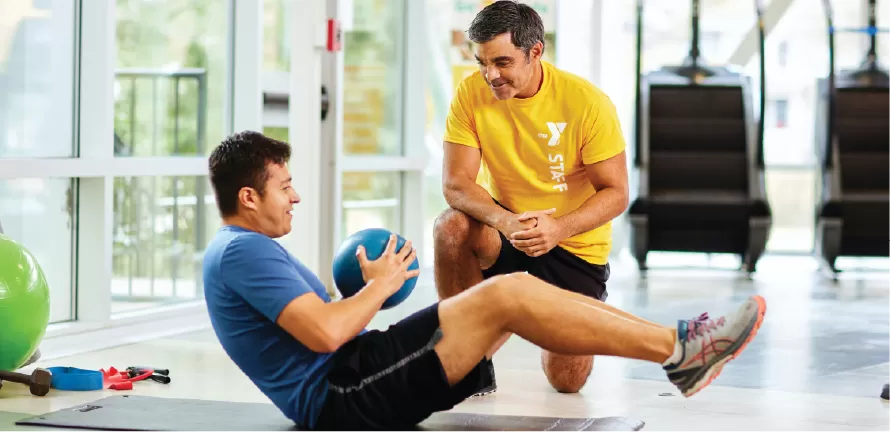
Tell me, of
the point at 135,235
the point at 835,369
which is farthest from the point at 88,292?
the point at 835,369

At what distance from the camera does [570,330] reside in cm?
281

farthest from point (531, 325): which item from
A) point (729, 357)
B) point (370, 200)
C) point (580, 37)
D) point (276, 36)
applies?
point (580, 37)

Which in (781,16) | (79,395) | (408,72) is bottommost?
(79,395)

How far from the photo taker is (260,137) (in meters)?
2.95

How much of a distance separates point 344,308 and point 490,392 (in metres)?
1.31

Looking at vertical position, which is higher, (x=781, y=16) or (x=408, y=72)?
(x=781, y=16)

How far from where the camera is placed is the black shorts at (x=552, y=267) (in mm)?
3969

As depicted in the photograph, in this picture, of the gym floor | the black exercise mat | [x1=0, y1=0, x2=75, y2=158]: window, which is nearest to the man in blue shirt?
the black exercise mat

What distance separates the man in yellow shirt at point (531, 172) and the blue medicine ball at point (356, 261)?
675 millimetres

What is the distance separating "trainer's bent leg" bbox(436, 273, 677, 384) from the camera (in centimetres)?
280

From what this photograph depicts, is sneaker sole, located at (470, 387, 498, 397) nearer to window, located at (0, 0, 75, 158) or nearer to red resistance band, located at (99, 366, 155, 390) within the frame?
red resistance band, located at (99, 366, 155, 390)

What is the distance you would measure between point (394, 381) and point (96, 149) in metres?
2.80

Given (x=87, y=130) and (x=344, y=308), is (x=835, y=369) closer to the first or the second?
(x=344, y=308)

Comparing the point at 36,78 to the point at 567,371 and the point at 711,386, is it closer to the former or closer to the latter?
the point at 567,371
